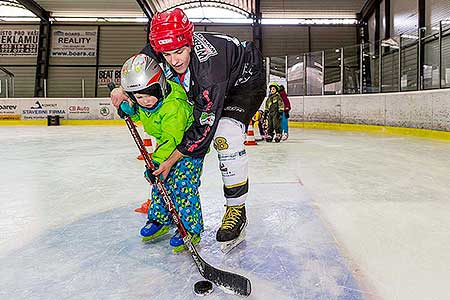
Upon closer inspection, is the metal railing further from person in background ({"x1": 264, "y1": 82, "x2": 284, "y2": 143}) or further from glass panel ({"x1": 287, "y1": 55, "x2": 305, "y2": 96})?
person in background ({"x1": 264, "y1": 82, "x2": 284, "y2": 143})

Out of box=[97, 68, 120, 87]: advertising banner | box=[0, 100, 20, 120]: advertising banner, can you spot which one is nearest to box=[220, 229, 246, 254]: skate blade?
box=[0, 100, 20, 120]: advertising banner

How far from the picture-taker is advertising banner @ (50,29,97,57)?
1698 cm

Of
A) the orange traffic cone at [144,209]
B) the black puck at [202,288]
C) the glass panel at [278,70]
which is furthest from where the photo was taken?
the glass panel at [278,70]

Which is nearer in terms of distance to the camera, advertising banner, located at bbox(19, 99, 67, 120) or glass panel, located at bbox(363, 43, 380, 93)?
glass panel, located at bbox(363, 43, 380, 93)

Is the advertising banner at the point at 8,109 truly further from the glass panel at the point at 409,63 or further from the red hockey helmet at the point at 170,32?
the red hockey helmet at the point at 170,32

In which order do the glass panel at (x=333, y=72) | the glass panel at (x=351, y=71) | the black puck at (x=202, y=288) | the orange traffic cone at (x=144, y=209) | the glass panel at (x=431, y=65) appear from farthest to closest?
the glass panel at (x=333, y=72)
the glass panel at (x=351, y=71)
the glass panel at (x=431, y=65)
the orange traffic cone at (x=144, y=209)
the black puck at (x=202, y=288)

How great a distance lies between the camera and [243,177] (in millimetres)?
1862

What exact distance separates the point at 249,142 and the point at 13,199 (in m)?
4.42

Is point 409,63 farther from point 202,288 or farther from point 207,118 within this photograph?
point 202,288

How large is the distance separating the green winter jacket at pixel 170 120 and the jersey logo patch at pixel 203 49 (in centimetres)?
21

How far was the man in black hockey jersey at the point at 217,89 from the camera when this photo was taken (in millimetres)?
1525

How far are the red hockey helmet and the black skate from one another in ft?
2.73

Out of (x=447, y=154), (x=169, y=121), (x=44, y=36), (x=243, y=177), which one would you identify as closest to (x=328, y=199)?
(x=243, y=177)

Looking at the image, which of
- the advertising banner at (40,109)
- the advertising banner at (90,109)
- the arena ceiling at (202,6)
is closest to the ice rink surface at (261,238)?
the advertising banner at (90,109)
